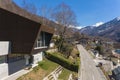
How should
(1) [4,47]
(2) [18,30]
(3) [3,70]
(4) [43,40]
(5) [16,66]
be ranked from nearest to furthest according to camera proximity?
(1) [4,47]
(3) [3,70]
(2) [18,30]
(5) [16,66]
(4) [43,40]

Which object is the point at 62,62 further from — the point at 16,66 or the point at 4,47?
the point at 4,47

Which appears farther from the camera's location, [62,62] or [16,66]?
[62,62]

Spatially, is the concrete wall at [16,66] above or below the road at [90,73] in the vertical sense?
above

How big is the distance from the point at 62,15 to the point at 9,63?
3991cm

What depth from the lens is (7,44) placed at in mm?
24094

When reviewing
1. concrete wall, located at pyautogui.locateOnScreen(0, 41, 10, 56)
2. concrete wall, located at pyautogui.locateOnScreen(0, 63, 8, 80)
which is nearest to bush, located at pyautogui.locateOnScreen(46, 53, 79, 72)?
concrete wall, located at pyautogui.locateOnScreen(0, 63, 8, 80)

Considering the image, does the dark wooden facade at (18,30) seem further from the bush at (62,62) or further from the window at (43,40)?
the bush at (62,62)

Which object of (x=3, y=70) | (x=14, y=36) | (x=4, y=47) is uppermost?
(x=14, y=36)

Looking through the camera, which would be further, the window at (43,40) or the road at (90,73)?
the road at (90,73)

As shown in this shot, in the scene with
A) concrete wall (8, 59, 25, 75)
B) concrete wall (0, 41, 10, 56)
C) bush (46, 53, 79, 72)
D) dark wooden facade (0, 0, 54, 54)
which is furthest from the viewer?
bush (46, 53, 79, 72)

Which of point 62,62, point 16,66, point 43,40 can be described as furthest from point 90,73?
point 16,66

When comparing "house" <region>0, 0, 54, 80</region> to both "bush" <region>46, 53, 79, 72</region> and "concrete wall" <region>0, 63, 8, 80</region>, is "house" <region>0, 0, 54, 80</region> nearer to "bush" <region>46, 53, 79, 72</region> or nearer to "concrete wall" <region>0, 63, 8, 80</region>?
"concrete wall" <region>0, 63, 8, 80</region>

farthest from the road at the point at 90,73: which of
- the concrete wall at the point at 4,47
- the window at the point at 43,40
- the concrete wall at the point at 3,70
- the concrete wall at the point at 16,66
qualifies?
the concrete wall at the point at 4,47

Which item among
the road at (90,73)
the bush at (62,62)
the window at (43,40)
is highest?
the window at (43,40)
